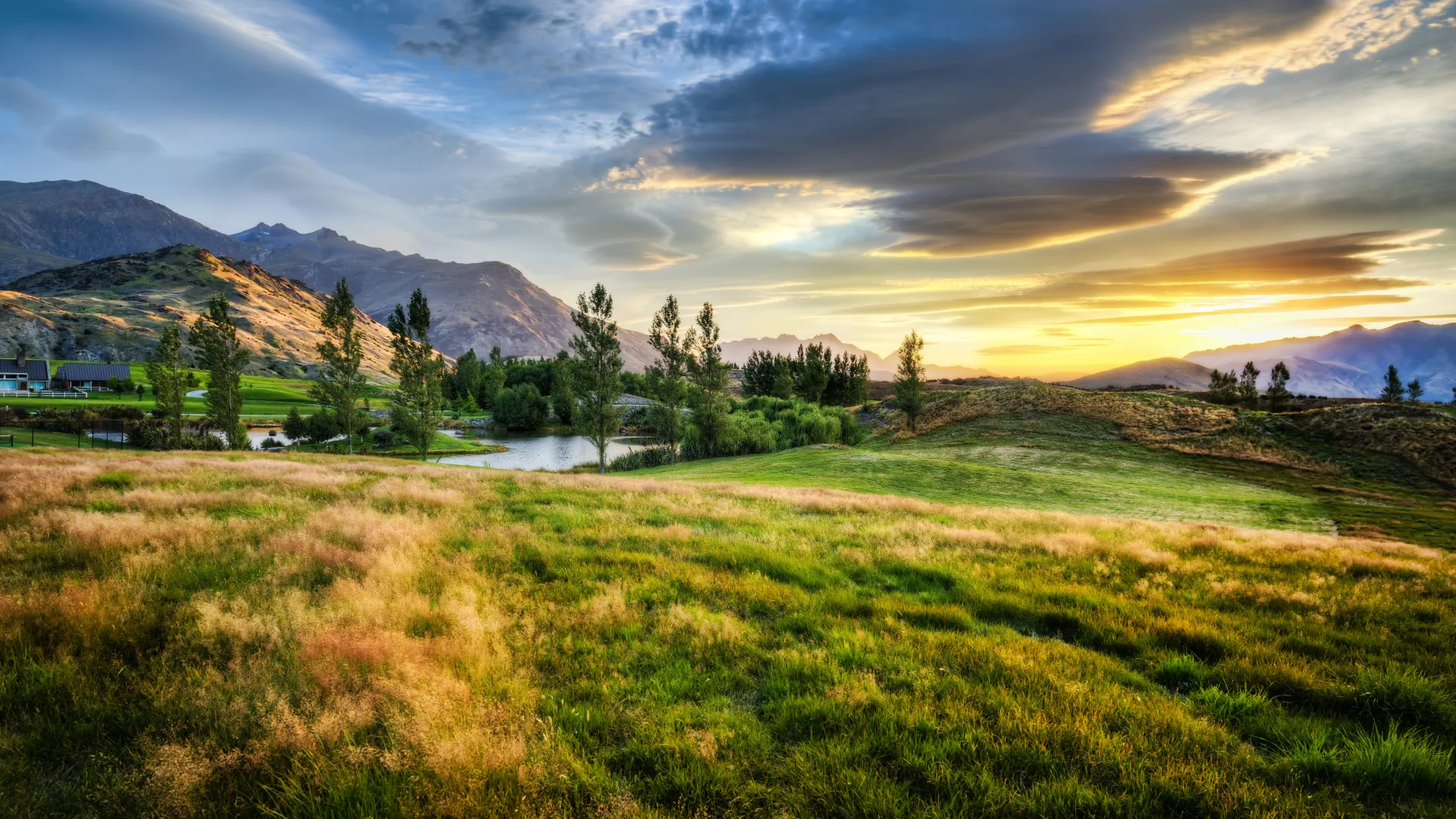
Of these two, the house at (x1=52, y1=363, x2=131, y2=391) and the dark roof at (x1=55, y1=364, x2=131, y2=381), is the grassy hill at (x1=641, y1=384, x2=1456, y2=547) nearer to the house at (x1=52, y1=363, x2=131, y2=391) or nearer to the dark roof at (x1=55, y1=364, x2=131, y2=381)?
the house at (x1=52, y1=363, x2=131, y2=391)

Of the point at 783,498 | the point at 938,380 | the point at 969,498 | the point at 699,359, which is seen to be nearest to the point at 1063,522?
the point at 783,498

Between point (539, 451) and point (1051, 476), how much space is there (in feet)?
218

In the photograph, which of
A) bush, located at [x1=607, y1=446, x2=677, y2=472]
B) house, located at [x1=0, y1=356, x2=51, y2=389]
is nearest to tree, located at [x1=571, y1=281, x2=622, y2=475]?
bush, located at [x1=607, y1=446, x2=677, y2=472]

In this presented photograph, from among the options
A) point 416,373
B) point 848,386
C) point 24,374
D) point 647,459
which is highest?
point 24,374

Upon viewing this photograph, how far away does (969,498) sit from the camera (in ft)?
97.5

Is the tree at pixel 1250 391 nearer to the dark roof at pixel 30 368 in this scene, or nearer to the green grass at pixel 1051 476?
the green grass at pixel 1051 476

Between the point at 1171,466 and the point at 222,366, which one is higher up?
the point at 222,366

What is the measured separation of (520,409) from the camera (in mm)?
111688

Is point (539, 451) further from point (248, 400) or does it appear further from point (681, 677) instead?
point (248, 400)

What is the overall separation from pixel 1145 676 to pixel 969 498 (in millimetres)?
25413

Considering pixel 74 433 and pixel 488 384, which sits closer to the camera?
pixel 74 433

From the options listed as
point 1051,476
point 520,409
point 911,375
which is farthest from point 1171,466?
point 520,409

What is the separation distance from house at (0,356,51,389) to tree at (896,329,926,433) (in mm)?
180572

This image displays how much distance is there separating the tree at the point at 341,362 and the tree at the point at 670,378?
30.0 metres
